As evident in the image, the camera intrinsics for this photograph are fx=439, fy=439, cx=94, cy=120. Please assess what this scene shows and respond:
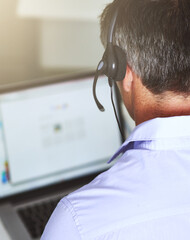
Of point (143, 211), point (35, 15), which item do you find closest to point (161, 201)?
point (143, 211)

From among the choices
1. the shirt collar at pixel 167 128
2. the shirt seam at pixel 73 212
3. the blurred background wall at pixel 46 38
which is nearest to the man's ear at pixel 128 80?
the shirt collar at pixel 167 128

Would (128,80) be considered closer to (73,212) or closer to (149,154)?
(149,154)

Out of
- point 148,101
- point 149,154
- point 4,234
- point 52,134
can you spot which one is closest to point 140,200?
point 149,154

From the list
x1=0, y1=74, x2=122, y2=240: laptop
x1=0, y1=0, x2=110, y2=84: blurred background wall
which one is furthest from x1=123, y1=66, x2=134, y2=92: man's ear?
x1=0, y1=0, x2=110, y2=84: blurred background wall

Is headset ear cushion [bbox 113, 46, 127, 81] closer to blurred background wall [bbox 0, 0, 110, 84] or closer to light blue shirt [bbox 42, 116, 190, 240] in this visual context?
light blue shirt [bbox 42, 116, 190, 240]

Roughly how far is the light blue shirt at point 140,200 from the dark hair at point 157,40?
0.26 feet

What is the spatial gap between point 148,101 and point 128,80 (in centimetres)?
6

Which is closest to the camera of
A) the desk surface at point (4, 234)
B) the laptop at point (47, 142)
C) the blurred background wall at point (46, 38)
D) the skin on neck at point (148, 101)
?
the skin on neck at point (148, 101)

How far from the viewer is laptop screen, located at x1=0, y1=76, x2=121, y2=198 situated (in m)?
1.17

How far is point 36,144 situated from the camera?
3.93ft

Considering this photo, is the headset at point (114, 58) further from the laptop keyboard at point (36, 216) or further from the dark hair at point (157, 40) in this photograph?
the laptop keyboard at point (36, 216)

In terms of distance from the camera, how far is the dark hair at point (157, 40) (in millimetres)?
700

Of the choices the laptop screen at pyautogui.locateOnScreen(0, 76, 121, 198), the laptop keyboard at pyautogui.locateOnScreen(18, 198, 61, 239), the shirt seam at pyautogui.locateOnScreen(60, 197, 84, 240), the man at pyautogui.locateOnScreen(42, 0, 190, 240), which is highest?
the man at pyautogui.locateOnScreen(42, 0, 190, 240)

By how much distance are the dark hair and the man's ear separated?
22 mm
